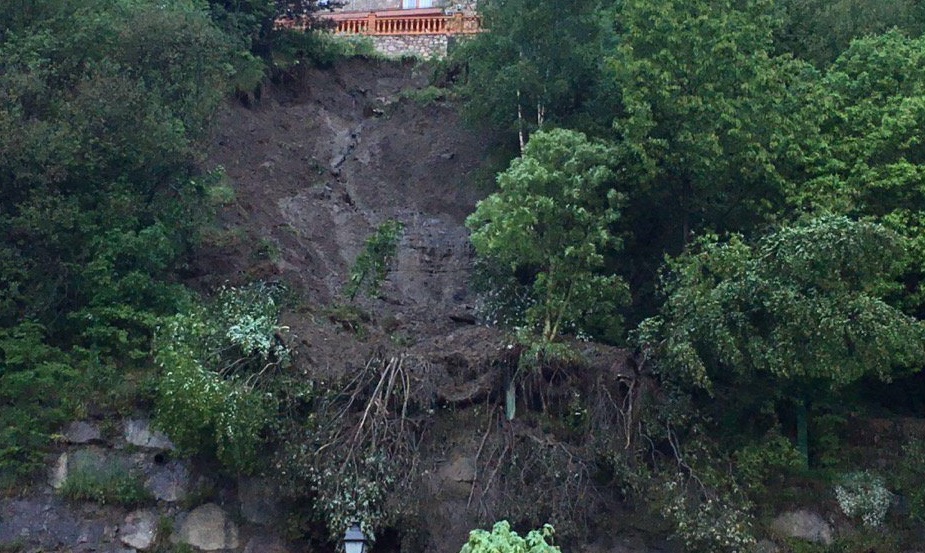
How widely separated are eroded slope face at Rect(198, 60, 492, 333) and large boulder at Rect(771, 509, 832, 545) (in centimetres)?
556

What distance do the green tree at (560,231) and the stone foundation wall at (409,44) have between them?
1292 cm

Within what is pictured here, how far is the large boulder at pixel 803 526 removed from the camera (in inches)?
635

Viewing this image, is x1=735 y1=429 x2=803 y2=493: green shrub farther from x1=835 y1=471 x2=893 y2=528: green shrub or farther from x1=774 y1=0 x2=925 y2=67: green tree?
x1=774 y1=0 x2=925 y2=67: green tree

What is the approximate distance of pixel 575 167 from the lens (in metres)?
17.0

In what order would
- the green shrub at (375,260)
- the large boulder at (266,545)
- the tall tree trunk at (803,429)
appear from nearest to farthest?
the large boulder at (266,545) < the tall tree trunk at (803,429) < the green shrub at (375,260)

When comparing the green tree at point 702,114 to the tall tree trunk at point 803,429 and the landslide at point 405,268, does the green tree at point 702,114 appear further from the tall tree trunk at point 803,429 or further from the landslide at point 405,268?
the landslide at point 405,268

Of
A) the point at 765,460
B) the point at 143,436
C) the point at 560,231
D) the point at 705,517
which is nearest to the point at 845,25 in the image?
the point at 560,231

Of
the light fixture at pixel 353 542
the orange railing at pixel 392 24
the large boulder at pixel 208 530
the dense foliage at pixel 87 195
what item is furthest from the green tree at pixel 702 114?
the orange railing at pixel 392 24

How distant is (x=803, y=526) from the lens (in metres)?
16.2

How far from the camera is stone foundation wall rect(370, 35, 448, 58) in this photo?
29.8 m

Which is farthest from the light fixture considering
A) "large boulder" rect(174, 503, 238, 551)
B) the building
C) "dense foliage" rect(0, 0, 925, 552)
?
the building

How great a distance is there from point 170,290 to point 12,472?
3.20 meters

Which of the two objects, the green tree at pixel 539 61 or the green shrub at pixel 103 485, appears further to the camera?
the green tree at pixel 539 61

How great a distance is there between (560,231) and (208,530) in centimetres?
593
